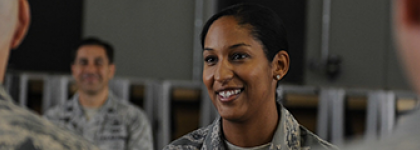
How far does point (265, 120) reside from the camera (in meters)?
0.87

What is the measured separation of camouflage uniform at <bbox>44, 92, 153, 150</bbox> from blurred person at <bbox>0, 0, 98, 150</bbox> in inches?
57.5

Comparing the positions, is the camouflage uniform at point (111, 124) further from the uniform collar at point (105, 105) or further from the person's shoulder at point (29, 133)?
the person's shoulder at point (29, 133)

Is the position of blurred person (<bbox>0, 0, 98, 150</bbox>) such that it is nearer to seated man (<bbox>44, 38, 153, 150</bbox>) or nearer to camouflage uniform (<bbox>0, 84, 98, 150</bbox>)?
camouflage uniform (<bbox>0, 84, 98, 150</bbox>)

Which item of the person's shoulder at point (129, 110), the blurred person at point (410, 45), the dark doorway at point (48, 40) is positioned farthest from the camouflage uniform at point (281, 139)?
the dark doorway at point (48, 40)

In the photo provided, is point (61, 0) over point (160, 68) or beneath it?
over

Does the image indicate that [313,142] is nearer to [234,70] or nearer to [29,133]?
[234,70]

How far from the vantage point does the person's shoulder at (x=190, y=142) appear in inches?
36.0

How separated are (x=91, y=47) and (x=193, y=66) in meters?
1.24

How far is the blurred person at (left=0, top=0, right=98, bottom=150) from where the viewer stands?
1.26 feet

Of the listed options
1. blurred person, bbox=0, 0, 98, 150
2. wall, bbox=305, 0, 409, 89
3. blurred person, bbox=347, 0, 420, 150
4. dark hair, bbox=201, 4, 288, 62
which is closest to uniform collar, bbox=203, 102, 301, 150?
dark hair, bbox=201, 4, 288, 62

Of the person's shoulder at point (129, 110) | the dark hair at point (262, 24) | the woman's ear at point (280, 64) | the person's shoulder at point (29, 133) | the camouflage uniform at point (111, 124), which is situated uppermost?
the dark hair at point (262, 24)

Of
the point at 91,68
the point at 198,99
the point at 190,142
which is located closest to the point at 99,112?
the point at 91,68

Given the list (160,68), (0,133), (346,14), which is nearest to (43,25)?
(160,68)

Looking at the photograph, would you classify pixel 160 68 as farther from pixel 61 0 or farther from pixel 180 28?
pixel 61 0
